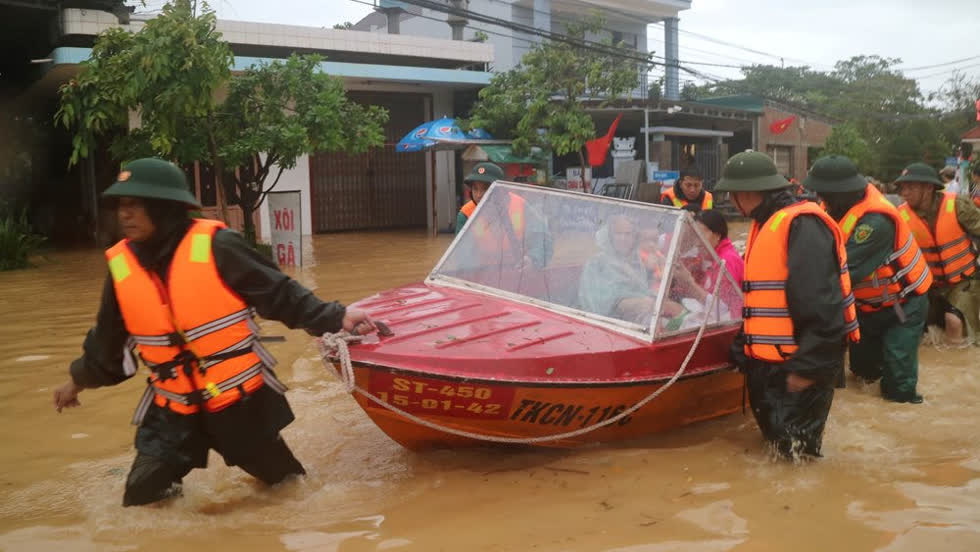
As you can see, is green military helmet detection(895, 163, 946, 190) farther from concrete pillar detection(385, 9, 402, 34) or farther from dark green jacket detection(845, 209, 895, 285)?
concrete pillar detection(385, 9, 402, 34)

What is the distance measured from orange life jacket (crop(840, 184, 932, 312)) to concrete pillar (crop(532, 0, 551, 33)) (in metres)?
20.8

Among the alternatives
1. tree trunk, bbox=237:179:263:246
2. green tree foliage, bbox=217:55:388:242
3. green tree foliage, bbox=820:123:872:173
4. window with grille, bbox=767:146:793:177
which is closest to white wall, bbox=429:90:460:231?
tree trunk, bbox=237:179:263:246

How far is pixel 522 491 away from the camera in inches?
165

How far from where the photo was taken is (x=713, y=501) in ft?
13.6

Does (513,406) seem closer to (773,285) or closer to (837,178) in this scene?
(773,285)

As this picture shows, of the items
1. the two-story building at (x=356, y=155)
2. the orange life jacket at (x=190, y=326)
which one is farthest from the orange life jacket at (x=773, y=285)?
the two-story building at (x=356, y=155)

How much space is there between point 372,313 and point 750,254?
203 centimetres

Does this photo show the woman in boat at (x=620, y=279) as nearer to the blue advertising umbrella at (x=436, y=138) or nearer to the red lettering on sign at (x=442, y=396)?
the red lettering on sign at (x=442, y=396)

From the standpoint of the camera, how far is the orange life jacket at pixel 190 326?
11.4 feet

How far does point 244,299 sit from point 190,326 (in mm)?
241

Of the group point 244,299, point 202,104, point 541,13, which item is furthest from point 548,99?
point 244,299

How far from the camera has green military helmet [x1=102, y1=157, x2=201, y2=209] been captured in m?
3.38

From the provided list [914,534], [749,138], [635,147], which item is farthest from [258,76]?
[749,138]

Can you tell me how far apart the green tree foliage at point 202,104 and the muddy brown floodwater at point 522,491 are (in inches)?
256
